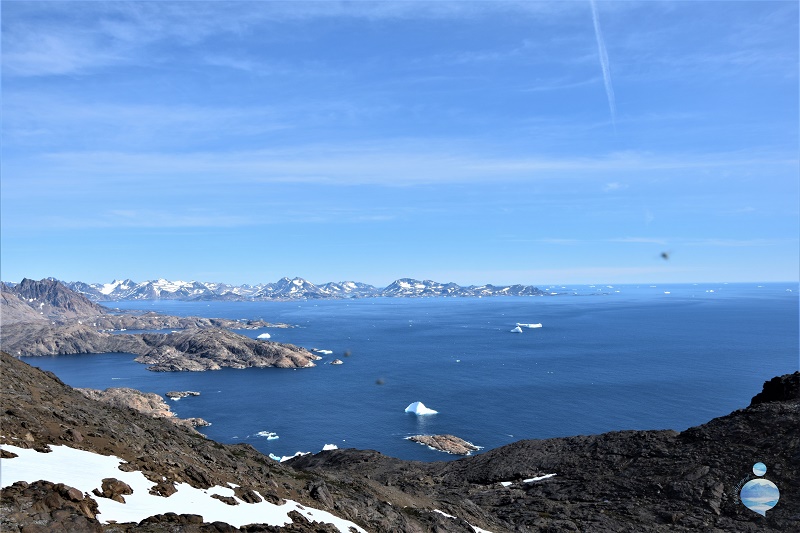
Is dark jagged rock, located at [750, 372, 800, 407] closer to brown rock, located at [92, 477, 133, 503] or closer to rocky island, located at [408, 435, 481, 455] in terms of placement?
rocky island, located at [408, 435, 481, 455]

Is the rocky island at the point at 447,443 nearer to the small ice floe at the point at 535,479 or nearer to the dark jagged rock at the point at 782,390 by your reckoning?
the small ice floe at the point at 535,479

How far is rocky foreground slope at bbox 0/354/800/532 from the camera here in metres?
21.7

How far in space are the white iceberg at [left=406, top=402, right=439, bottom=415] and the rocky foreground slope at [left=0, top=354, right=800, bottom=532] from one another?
181 feet

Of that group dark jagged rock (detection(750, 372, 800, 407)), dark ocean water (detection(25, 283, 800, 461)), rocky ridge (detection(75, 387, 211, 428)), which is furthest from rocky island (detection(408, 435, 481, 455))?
rocky ridge (detection(75, 387, 211, 428))

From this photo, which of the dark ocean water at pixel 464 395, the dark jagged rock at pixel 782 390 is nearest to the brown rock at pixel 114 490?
the dark jagged rock at pixel 782 390

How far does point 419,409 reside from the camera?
124 meters

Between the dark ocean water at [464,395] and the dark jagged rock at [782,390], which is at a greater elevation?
the dark jagged rock at [782,390]

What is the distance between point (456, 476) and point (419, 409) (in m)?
64.8

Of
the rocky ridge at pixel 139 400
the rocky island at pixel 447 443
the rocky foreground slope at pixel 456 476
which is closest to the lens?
the rocky foreground slope at pixel 456 476

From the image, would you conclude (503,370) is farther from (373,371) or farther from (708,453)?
(708,453)

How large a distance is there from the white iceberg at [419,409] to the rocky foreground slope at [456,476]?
55028 millimetres

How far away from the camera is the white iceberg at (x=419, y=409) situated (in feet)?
407

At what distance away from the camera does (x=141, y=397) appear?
444ft

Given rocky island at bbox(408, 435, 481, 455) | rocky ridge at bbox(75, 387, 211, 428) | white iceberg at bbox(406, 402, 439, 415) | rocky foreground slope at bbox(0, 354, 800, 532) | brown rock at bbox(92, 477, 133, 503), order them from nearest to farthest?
brown rock at bbox(92, 477, 133, 503) < rocky foreground slope at bbox(0, 354, 800, 532) < rocky island at bbox(408, 435, 481, 455) < white iceberg at bbox(406, 402, 439, 415) < rocky ridge at bbox(75, 387, 211, 428)
